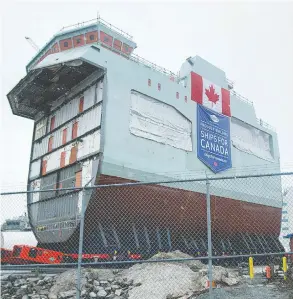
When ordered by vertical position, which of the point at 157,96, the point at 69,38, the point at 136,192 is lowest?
the point at 136,192

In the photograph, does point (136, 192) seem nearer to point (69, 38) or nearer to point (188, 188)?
point (188, 188)

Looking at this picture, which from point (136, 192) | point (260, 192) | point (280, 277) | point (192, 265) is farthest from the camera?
point (260, 192)

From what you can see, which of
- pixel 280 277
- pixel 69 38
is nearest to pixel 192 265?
pixel 280 277

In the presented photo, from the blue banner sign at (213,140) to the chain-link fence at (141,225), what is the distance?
1586 mm

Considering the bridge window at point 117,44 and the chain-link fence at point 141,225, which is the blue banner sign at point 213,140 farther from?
the bridge window at point 117,44

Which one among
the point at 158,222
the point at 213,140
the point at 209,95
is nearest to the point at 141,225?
the point at 158,222

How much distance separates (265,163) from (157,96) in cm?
1445

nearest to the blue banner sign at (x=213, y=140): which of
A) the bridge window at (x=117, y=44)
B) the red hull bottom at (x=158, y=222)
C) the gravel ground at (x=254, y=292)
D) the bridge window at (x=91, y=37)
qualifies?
the red hull bottom at (x=158, y=222)

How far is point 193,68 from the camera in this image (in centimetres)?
Result: 2548

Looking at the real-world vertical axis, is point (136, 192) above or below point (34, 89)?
below

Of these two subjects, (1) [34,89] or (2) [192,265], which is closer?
(2) [192,265]

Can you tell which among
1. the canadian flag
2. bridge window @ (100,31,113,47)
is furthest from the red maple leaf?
bridge window @ (100,31,113,47)

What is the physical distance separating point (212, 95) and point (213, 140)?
3815 millimetres

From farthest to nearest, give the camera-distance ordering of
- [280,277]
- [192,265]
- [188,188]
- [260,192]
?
[260,192] → [188,188] → [192,265] → [280,277]
